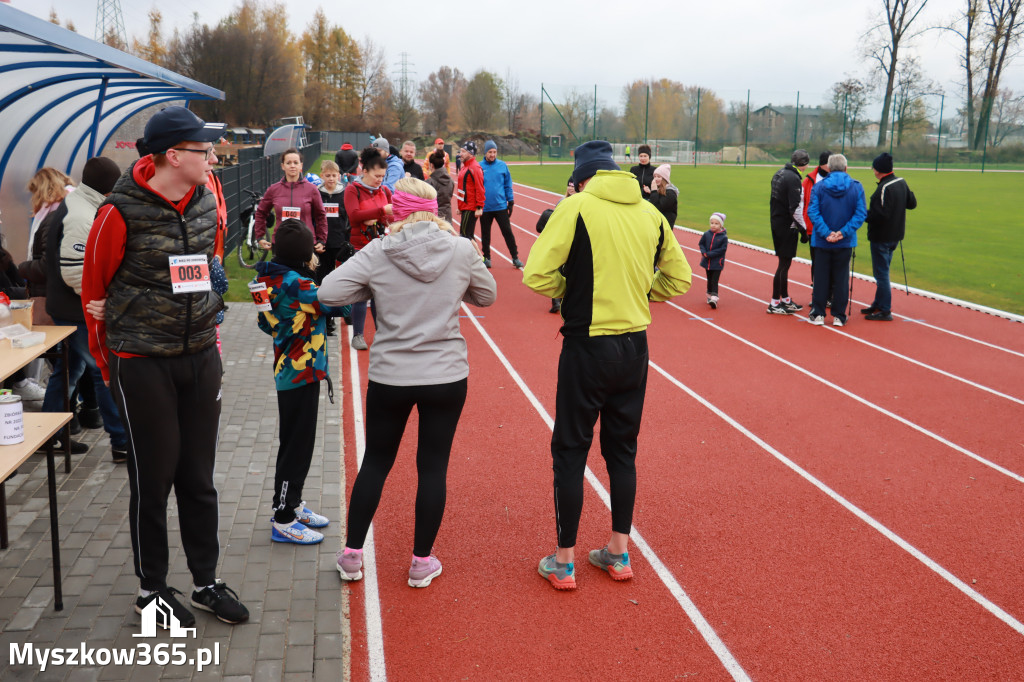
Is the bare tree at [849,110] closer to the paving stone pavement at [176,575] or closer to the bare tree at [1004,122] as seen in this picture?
the bare tree at [1004,122]

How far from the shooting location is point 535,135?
76.7 meters

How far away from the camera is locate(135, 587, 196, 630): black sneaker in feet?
12.5

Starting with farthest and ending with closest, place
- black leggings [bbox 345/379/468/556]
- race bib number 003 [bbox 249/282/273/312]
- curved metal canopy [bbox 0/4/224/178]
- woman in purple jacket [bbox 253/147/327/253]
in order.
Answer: woman in purple jacket [bbox 253/147/327/253], curved metal canopy [bbox 0/4/224/178], race bib number 003 [bbox 249/282/273/312], black leggings [bbox 345/379/468/556]

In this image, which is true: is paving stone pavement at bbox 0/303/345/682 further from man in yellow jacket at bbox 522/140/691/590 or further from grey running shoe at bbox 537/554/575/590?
man in yellow jacket at bbox 522/140/691/590

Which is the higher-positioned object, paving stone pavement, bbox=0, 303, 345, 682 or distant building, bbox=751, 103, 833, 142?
distant building, bbox=751, 103, 833, 142

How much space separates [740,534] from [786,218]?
743cm

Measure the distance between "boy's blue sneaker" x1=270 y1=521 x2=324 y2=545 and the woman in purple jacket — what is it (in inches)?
181

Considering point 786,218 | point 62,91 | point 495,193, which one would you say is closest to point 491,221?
point 495,193

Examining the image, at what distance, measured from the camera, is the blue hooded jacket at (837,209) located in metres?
10.8

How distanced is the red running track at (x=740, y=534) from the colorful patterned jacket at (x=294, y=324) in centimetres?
115

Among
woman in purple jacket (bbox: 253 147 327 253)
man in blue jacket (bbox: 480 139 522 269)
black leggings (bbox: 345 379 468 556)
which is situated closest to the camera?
black leggings (bbox: 345 379 468 556)

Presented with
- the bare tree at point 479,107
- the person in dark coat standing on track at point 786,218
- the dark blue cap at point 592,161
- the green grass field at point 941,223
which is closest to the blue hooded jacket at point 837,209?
the person in dark coat standing on track at point 786,218

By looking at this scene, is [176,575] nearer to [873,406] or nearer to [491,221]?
[873,406]

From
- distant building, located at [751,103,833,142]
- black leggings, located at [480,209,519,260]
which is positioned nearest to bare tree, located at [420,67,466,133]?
distant building, located at [751,103,833,142]
